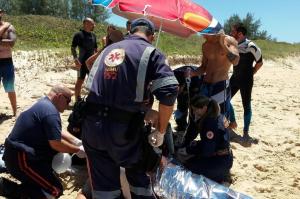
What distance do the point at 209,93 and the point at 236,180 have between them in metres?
1.19

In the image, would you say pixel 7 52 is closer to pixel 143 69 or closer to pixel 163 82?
pixel 143 69

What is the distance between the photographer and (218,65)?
18.6 feet

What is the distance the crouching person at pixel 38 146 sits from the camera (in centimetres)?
386

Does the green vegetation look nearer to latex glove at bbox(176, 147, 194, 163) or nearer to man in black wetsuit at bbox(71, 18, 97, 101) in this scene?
man in black wetsuit at bbox(71, 18, 97, 101)

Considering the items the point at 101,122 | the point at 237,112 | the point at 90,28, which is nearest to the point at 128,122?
the point at 101,122

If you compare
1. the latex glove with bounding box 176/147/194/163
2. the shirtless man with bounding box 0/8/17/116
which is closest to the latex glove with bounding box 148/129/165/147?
the latex glove with bounding box 176/147/194/163

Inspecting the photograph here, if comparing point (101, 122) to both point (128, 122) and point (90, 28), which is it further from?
point (90, 28)

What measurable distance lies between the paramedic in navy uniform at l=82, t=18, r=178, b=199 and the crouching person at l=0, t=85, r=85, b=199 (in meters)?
0.50

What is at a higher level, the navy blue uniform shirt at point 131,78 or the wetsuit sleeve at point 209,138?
the navy blue uniform shirt at point 131,78

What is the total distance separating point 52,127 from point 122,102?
0.89 metres

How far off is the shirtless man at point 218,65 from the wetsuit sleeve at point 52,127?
246 centimetres

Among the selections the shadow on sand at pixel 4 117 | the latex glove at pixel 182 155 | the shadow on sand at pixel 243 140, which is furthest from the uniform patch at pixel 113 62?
the shadow on sand at pixel 4 117

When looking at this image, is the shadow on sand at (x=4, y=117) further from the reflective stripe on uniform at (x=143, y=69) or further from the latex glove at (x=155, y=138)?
the reflective stripe on uniform at (x=143, y=69)

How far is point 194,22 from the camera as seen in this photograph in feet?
16.2
